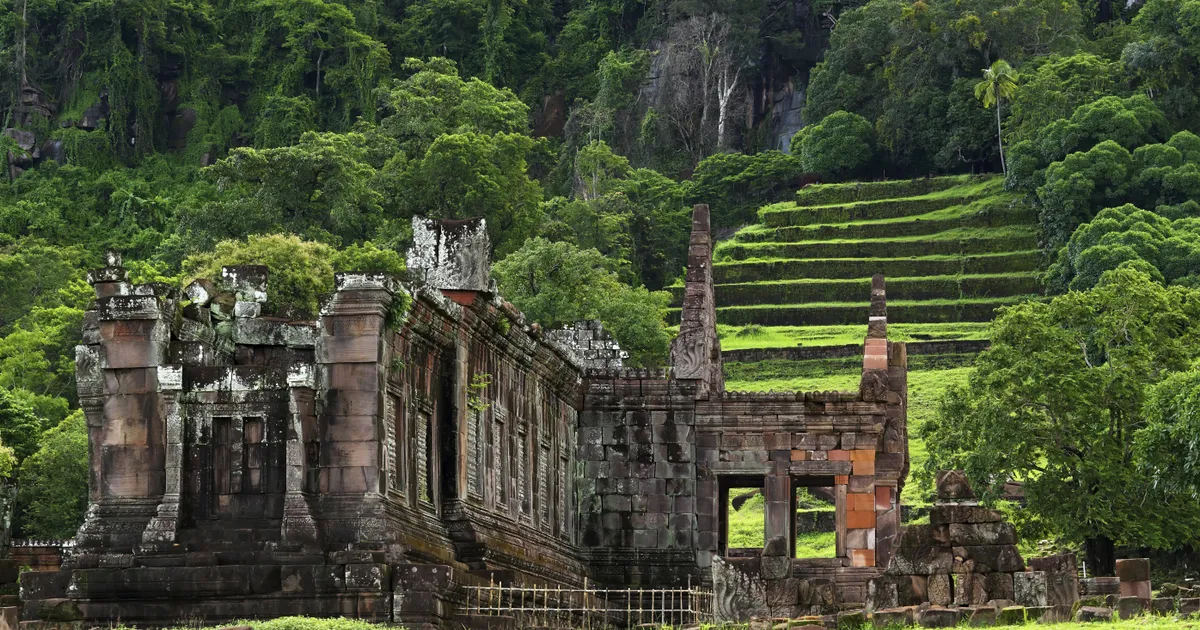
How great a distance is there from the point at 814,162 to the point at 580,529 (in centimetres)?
8975

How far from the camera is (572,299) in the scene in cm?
7356

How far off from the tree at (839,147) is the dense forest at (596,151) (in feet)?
0.56

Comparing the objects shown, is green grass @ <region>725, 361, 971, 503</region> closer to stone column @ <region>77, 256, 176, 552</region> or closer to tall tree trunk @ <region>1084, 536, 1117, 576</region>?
tall tree trunk @ <region>1084, 536, 1117, 576</region>

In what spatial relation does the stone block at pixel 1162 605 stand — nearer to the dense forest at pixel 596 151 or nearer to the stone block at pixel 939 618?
the stone block at pixel 939 618

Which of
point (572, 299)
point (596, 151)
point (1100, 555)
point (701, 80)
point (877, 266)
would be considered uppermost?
point (701, 80)

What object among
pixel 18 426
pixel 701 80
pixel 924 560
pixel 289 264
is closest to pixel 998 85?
pixel 701 80

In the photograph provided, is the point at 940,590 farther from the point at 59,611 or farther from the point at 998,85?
the point at 998,85

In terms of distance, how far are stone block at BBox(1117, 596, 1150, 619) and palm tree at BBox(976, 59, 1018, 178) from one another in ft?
327

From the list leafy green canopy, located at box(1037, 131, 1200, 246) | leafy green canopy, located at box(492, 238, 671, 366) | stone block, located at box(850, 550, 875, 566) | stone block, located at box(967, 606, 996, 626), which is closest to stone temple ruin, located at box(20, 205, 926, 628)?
stone block, located at box(967, 606, 996, 626)

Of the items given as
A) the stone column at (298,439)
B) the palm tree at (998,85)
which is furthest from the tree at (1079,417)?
the palm tree at (998,85)

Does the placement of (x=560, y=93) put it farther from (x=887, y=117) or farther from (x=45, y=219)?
(x=45, y=219)

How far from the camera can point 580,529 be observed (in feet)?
144

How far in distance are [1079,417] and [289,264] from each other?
20.2 meters

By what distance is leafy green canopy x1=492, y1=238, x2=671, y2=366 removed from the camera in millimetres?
72250
